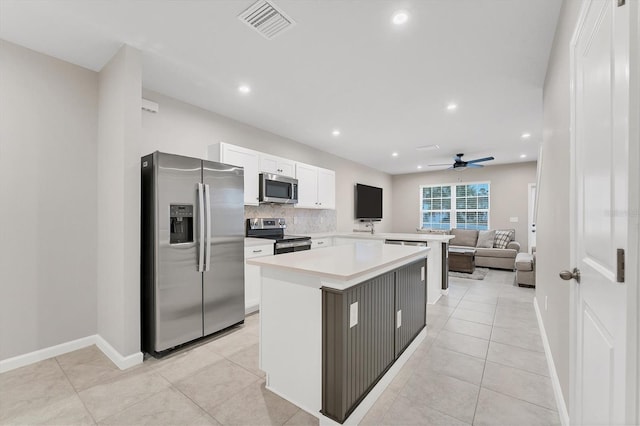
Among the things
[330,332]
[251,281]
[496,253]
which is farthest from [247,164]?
[496,253]

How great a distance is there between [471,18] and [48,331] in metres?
4.25

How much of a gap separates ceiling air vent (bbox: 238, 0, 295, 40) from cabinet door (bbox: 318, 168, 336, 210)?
323 cm

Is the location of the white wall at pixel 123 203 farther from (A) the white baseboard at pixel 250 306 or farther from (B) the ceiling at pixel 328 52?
(A) the white baseboard at pixel 250 306

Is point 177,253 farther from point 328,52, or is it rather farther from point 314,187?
point 314,187

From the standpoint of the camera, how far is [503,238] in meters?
6.54

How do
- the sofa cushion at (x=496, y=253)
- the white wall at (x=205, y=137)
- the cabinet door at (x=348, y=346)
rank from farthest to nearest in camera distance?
1. the sofa cushion at (x=496, y=253)
2. the white wall at (x=205, y=137)
3. the cabinet door at (x=348, y=346)

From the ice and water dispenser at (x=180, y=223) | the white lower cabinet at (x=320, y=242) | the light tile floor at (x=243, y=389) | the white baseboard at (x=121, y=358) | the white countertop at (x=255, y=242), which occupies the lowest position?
the light tile floor at (x=243, y=389)

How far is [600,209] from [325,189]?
4.53 meters

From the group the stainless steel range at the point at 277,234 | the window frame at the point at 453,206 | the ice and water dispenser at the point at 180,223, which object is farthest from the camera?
the window frame at the point at 453,206

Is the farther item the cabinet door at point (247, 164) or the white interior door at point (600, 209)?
the cabinet door at point (247, 164)

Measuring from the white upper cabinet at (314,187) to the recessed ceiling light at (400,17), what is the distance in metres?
2.95

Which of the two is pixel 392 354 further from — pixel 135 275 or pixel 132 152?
pixel 132 152

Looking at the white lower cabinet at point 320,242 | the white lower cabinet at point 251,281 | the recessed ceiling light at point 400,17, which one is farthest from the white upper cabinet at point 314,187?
the recessed ceiling light at point 400,17

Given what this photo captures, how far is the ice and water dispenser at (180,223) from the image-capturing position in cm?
252
